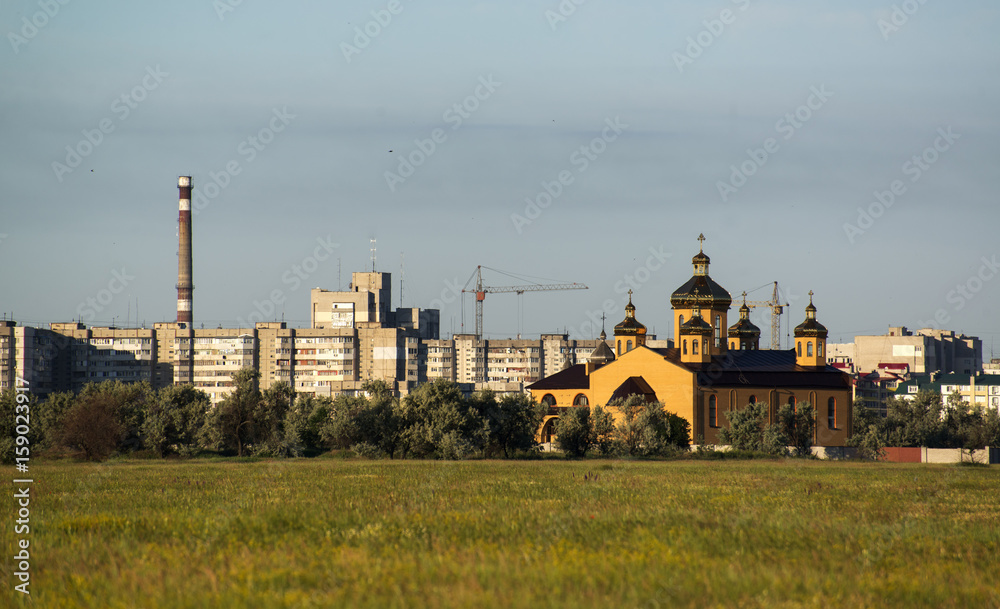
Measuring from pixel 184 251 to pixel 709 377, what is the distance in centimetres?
10229

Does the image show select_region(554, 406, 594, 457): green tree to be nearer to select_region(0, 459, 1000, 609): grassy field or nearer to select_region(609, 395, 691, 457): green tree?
select_region(609, 395, 691, 457): green tree

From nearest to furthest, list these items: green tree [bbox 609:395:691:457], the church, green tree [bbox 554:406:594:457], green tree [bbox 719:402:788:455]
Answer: green tree [bbox 609:395:691:457]
green tree [bbox 554:406:594:457]
green tree [bbox 719:402:788:455]
the church

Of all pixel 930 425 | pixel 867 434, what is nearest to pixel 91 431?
pixel 867 434

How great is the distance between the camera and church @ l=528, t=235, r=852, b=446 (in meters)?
A: 83.9

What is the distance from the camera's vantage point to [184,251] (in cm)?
16300

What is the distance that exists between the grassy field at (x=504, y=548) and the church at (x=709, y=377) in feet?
170

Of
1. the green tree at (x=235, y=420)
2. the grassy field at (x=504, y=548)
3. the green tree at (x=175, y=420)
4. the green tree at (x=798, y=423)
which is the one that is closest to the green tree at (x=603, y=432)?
the green tree at (x=798, y=423)

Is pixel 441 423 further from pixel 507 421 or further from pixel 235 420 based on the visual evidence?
pixel 235 420

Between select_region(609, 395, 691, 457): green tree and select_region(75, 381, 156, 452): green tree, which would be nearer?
select_region(75, 381, 156, 452): green tree

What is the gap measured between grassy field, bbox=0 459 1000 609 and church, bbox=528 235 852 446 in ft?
170

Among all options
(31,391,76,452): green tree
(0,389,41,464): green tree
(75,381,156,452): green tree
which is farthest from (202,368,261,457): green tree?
(0,389,41,464): green tree

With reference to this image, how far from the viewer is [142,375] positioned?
178125 millimetres

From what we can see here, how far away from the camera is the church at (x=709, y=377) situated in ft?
275

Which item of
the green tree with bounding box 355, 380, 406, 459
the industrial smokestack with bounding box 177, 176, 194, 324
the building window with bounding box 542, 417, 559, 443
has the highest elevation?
the industrial smokestack with bounding box 177, 176, 194, 324
